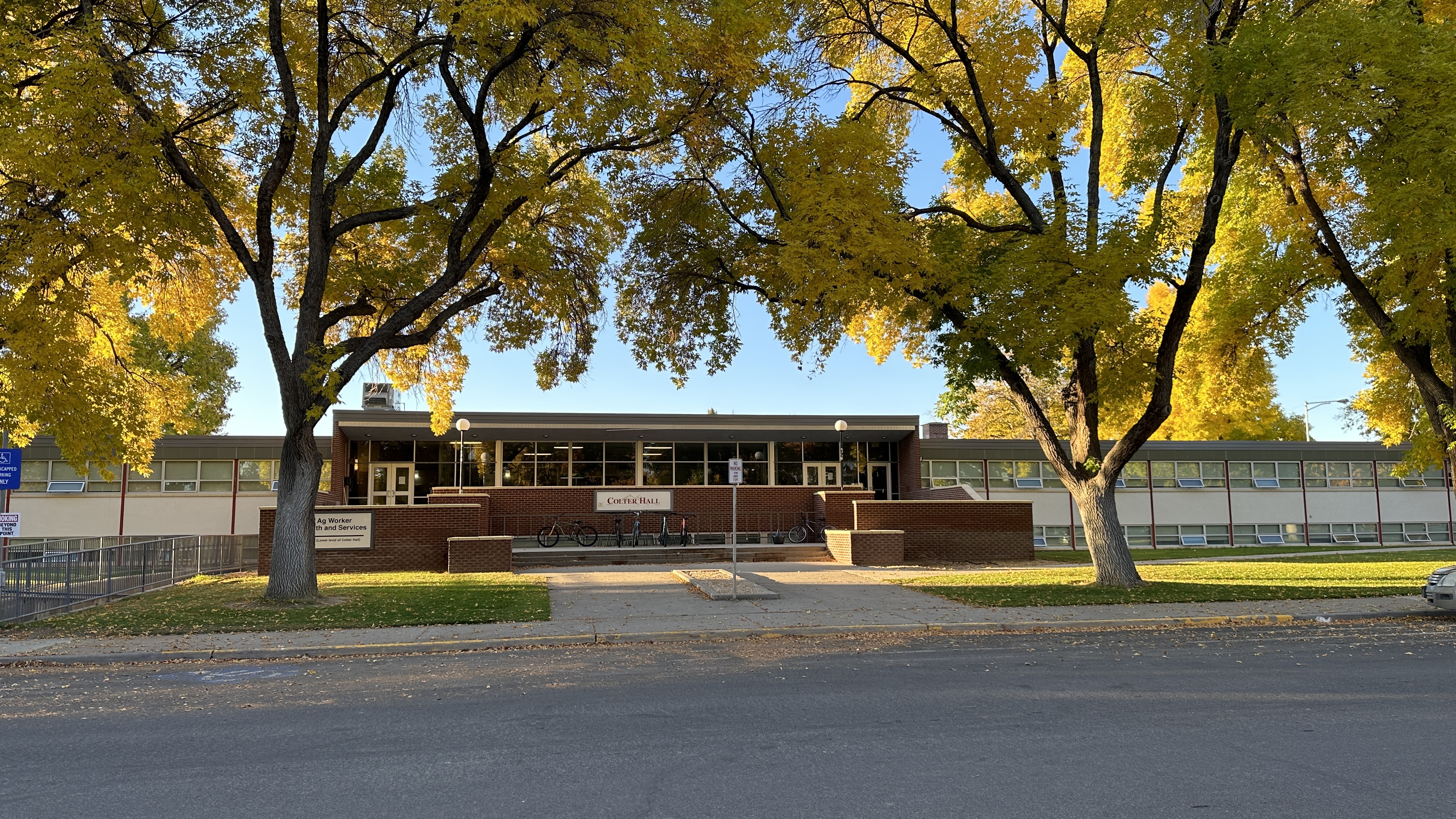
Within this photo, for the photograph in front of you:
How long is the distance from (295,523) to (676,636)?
7.56m

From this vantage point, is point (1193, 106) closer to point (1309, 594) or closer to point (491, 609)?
point (1309, 594)

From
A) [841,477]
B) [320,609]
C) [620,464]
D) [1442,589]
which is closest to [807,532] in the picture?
[841,477]

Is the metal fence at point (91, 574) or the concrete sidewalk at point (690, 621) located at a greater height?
the metal fence at point (91, 574)

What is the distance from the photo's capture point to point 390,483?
31.2 metres

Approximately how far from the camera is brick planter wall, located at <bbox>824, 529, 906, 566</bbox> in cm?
2375

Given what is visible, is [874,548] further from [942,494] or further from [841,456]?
[841,456]

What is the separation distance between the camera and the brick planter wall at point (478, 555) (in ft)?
72.9

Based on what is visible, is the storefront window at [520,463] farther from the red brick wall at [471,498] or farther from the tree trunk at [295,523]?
the tree trunk at [295,523]

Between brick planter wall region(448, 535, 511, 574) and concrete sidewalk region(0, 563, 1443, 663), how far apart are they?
516cm

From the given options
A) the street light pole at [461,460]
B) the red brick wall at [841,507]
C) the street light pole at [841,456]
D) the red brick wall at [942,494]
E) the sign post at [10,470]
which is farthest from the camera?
the street light pole at [841,456]

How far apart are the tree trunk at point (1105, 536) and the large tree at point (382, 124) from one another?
33.1ft

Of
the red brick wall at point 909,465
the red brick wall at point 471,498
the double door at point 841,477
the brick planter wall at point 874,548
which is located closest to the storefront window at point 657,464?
the double door at point 841,477

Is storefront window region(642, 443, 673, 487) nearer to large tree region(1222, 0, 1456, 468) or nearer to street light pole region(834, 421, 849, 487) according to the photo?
street light pole region(834, 421, 849, 487)

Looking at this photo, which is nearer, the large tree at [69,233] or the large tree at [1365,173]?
the large tree at [69,233]
